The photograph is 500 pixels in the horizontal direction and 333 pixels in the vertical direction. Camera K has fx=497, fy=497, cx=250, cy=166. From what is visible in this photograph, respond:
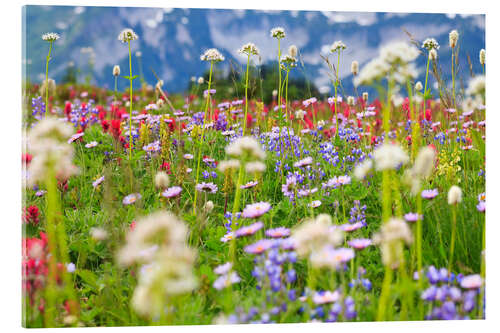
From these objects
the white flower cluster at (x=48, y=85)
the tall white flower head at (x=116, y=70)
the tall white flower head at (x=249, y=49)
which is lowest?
the white flower cluster at (x=48, y=85)

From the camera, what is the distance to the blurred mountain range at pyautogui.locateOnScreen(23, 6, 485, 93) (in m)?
2.42

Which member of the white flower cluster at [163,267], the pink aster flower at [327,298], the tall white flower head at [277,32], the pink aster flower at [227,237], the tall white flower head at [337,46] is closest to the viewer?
the white flower cluster at [163,267]

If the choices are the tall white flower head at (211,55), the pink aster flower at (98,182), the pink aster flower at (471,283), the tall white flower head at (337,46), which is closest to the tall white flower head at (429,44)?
the tall white flower head at (337,46)

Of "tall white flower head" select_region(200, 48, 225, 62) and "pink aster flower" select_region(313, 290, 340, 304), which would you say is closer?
"pink aster flower" select_region(313, 290, 340, 304)

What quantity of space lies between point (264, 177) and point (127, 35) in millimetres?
1101

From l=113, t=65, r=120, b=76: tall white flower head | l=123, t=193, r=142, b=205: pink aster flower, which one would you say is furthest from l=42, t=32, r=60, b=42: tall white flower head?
l=123, t=193, r=142, b=205: pink aster flower

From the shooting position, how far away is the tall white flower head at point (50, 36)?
2.27 m

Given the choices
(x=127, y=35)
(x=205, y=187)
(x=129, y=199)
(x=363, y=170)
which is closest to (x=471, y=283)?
(x=363, y=170)

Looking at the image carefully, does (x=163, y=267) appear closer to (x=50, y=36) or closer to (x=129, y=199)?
(x=129, y=199)

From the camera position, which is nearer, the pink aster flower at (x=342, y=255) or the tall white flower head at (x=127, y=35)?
the pink aster flower at (x=342, y=255)

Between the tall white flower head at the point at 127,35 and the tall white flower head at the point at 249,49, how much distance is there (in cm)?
53

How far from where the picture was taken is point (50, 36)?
228 centimetres

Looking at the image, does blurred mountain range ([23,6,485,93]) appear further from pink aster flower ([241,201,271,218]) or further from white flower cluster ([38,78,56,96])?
pink aster flower ([241,201,271,218])

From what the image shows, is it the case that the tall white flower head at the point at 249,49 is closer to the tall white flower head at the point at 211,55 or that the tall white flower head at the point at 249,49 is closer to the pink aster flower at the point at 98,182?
the tall white flower head at the point at 211,55
